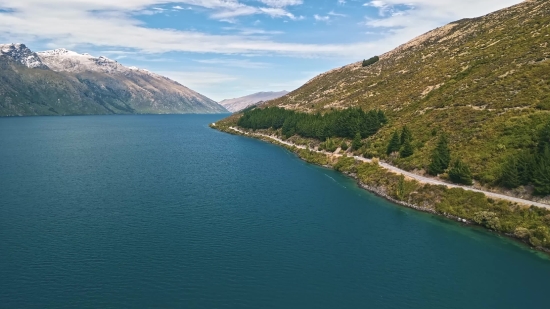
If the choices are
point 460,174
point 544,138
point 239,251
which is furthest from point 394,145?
point 239,251

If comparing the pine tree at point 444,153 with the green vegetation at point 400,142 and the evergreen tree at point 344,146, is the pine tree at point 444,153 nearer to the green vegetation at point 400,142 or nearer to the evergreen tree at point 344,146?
the green vegetation at point 400,142

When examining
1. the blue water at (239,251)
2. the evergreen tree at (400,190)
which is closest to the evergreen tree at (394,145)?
the blue water at (239,251)

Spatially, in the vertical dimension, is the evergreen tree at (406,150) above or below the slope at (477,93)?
below

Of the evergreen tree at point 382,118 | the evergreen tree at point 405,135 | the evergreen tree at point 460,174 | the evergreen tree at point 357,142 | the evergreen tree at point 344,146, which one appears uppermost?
the evergreen tree at point 382,118

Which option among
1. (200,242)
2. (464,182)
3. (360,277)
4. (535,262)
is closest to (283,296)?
(360,277)

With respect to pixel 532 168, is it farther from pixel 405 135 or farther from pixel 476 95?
pixel 476 95

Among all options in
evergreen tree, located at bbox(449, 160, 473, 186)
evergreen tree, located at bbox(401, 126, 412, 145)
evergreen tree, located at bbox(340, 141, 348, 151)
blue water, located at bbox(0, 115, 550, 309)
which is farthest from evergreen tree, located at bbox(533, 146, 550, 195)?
evergreen tree, located at bbox(340, 141, 348, 151)
